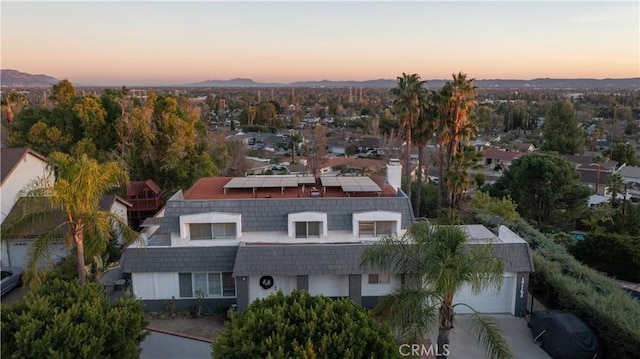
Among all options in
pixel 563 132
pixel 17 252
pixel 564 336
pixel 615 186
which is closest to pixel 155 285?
pixel 17 252

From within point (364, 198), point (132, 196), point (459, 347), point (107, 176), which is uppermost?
point (107, 176)

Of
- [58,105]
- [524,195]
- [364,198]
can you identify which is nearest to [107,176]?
[364,198]

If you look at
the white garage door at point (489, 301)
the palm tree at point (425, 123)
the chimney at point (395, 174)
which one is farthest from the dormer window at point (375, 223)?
the palm tree at point (425, 123)

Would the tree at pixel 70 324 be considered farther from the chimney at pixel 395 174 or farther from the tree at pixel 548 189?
the tree at pixel 548 189

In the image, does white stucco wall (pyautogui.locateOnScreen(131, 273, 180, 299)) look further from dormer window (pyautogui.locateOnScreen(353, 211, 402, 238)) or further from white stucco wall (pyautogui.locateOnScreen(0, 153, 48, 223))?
white stucco wall (pyautogui.locateOnScreen(0, 153, 48, 223))

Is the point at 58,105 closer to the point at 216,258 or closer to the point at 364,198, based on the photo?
the point at 216,258

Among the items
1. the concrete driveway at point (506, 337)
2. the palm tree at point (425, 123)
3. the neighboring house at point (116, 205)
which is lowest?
the concrete driveway at point (506, 337)
